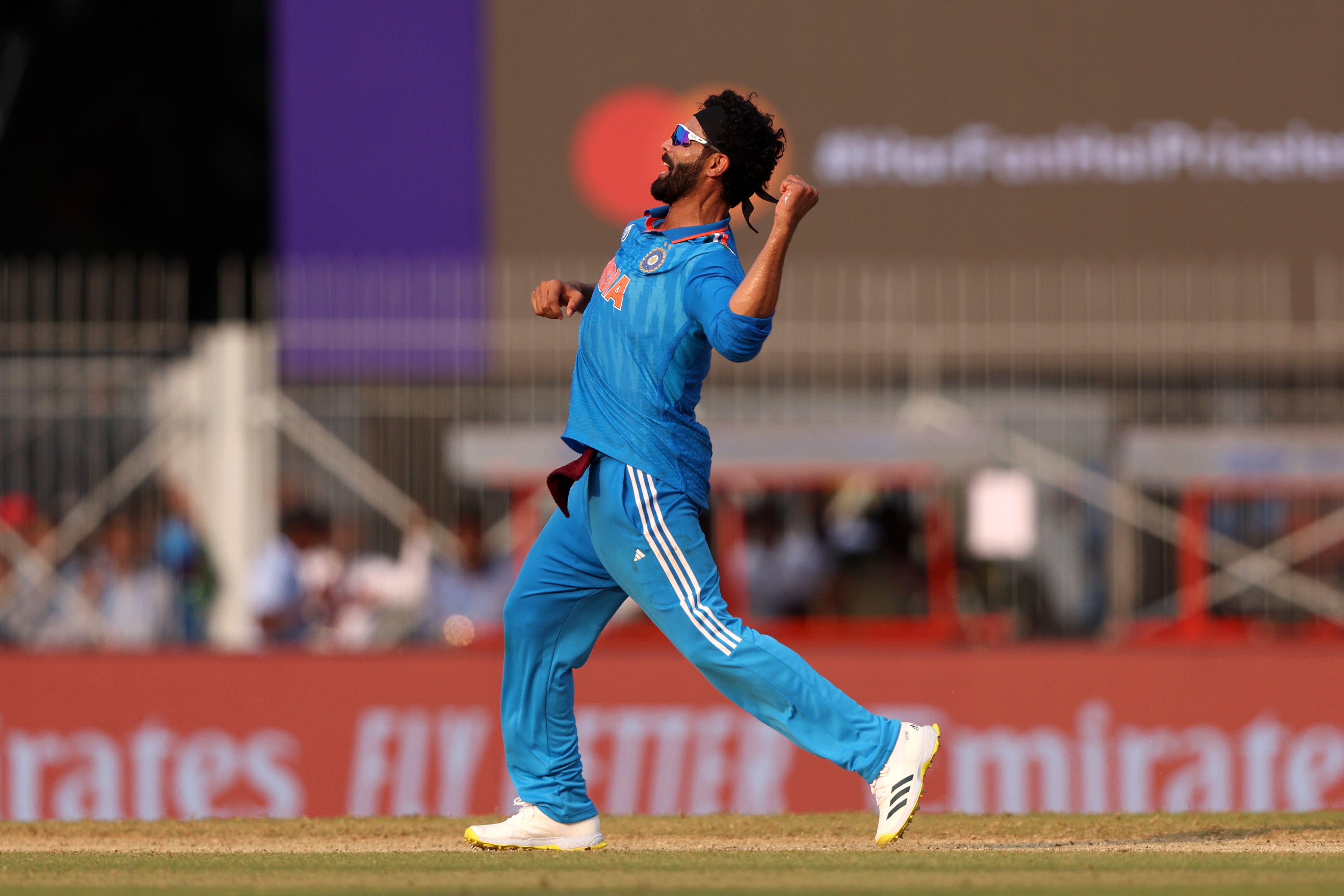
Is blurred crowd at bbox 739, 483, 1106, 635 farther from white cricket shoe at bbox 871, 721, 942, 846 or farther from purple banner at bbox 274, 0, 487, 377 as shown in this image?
white cricket shoe at bbox 871, 721, 942, 846

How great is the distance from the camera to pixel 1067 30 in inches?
695

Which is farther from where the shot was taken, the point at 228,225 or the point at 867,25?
the point at 228,225

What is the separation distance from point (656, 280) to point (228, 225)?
16.0m

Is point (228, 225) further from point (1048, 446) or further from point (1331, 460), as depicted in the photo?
point (1331, 460)

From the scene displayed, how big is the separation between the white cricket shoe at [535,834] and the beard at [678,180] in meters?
1.71

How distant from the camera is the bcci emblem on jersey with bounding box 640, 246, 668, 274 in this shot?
5258 mm

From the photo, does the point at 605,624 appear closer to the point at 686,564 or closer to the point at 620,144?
the point at 686,564

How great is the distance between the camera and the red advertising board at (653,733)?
30.3 feet

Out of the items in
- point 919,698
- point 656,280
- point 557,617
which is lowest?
point 919,698

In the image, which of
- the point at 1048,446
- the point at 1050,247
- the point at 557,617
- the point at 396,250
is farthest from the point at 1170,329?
the point at 557,617

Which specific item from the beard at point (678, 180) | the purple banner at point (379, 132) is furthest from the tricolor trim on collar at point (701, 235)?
the purple banner at point (379, 132)

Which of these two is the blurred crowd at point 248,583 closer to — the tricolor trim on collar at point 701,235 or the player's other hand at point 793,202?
the tricolor trim on collar at point 701,235

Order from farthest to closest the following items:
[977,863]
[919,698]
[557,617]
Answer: [919,698], [557,617], [977,863]

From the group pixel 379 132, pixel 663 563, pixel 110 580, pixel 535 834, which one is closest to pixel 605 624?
pixel 663 563
